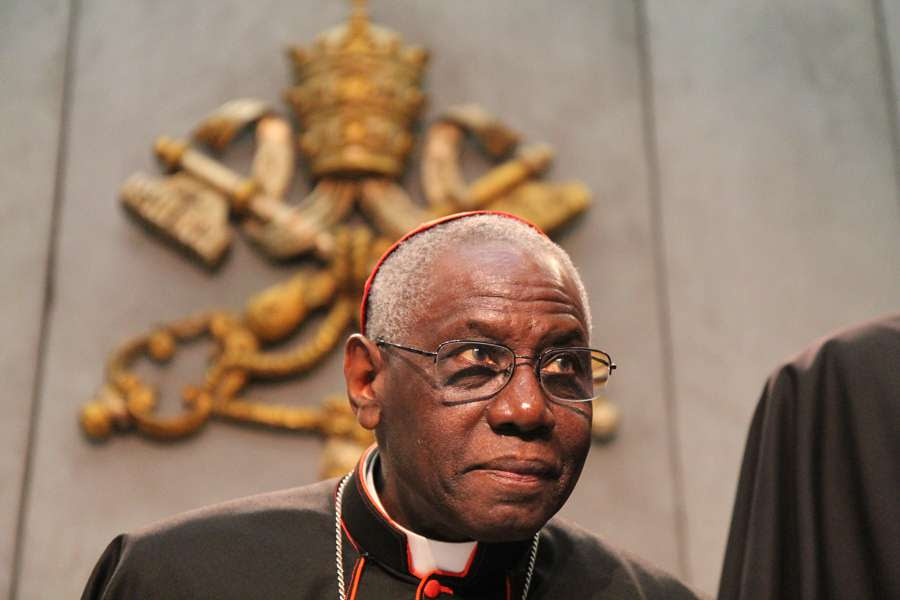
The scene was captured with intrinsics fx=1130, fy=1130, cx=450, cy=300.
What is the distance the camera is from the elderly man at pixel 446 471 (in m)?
2.04

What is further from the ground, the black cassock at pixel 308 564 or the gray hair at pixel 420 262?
the gray hair at pixel 420 262

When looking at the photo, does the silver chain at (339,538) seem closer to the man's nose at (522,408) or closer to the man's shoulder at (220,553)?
the man's shoulder at (220,553)

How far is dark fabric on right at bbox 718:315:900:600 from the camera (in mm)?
1899

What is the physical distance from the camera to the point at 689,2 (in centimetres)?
438

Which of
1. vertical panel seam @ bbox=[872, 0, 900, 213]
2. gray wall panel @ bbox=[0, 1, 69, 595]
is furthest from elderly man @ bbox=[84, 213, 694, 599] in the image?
vertical panel seam @ bbox=[872, 0, 900, 213]

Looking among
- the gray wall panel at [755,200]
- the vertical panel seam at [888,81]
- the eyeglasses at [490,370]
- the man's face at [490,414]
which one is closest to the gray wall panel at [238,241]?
the gray wall panel at [755,200]

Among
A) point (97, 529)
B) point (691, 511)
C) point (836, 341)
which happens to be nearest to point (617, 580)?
point (836, 341)

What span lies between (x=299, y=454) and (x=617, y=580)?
1.59m

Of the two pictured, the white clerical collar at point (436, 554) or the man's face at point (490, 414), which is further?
the white clerical collar at point (436, 554)

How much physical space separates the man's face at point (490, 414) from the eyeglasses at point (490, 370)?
14 millimetres

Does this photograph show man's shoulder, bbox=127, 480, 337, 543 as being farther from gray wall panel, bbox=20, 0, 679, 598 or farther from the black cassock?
gray wall panel, bbox=20, 0, 679, 598

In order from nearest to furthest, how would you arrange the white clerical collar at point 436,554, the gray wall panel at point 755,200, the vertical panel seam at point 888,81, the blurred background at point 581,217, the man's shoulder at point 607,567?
the white clerical collar at point 436,554 < the man's shoulder at point 607,567 < the blurred background at point 581,217 < the gray wall panel at point 755,200 < the vertical panel seam at point 888,81

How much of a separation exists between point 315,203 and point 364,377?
1753 mm

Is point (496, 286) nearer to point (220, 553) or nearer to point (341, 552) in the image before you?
point (341, 552)
